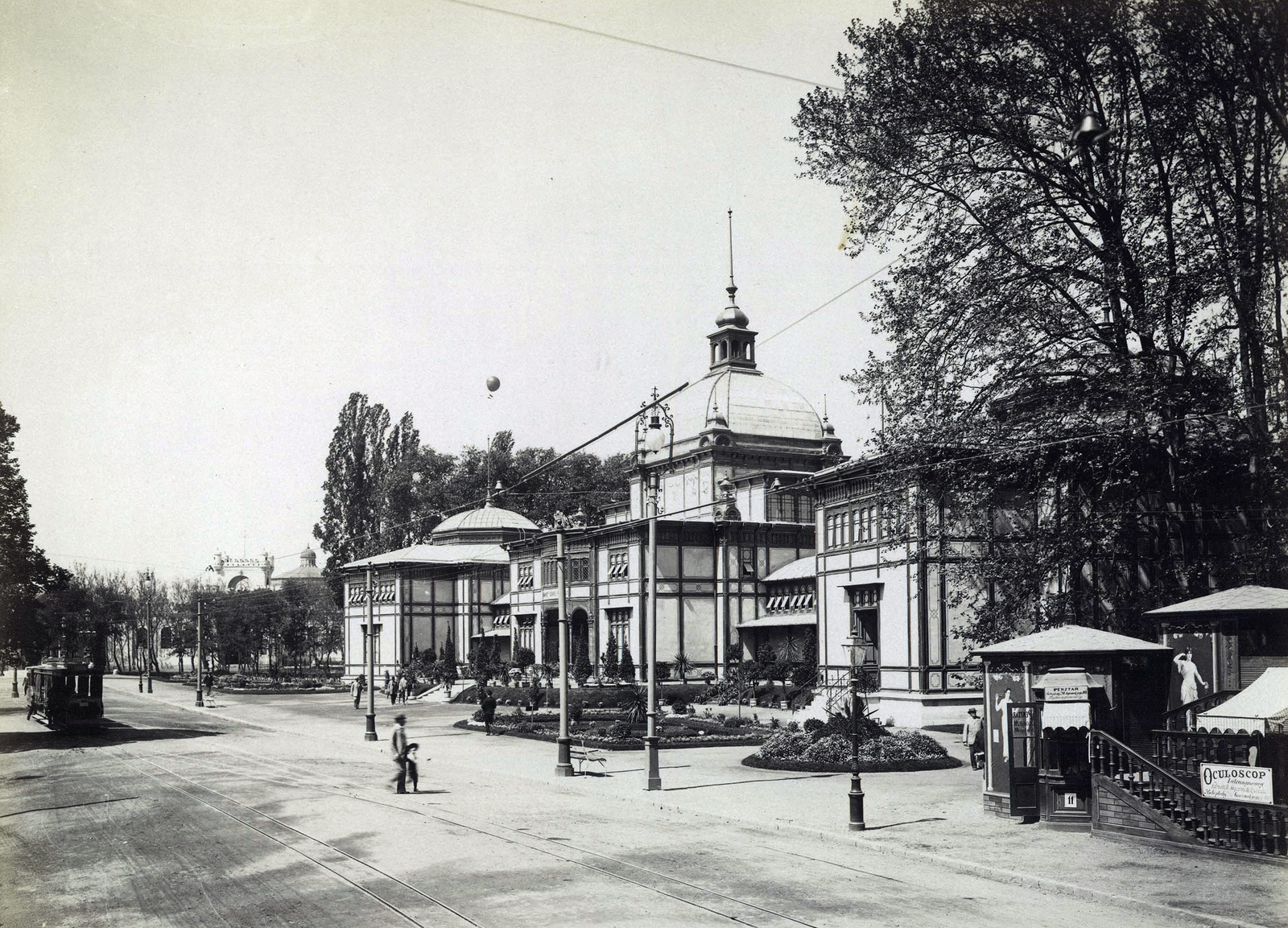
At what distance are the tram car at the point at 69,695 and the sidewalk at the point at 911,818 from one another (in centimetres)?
1140

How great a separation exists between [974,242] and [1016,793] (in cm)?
1210

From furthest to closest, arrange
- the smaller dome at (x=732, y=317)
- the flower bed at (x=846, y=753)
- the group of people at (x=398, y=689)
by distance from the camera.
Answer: the smaller dome at (x=732, y=317)
the group of people at (x=398, y=689)
the flower bed at (x=846, y=753)

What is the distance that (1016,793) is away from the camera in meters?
17.9

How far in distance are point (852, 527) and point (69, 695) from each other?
29.1 metres

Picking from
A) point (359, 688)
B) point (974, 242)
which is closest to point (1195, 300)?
point (974, 242)

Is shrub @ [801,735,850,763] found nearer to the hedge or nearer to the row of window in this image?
the hedge

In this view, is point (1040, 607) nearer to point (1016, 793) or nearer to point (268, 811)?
point (1016, 793)

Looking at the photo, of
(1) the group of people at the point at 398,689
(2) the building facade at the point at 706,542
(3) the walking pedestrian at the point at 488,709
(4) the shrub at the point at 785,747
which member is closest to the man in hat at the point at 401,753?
(4) the shrub at the point at 785,747

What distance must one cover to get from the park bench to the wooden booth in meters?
10.4

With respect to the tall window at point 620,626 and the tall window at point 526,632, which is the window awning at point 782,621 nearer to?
the tall window at point 620,626

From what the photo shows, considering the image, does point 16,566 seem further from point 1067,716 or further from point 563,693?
point 1067,716

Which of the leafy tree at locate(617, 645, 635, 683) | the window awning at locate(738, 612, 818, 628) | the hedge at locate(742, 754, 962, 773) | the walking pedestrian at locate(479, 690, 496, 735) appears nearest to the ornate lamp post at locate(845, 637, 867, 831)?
the hedge at locate(742, 754, 962, 773)

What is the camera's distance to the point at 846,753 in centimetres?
2634

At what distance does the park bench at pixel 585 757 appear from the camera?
1068 inches
